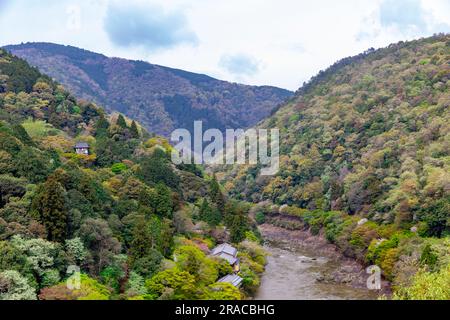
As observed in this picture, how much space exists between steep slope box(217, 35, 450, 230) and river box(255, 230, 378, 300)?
8.87 m

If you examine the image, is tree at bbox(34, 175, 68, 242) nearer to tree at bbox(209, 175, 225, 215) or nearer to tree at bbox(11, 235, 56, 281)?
tree at bbox(11, 235, 56, 281)

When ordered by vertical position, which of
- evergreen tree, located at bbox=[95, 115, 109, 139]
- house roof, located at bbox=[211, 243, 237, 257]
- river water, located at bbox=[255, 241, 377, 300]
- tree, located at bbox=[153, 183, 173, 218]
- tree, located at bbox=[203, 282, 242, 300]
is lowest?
river water, located at bbox=[255, 241, 377, 300]

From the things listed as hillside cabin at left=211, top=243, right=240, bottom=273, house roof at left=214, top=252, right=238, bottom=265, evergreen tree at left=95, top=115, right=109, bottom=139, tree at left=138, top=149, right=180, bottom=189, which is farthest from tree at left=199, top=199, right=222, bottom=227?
evergreen tree at left=95, top=115, right=109, bottom=139

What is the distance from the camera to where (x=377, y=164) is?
73500 millimetres

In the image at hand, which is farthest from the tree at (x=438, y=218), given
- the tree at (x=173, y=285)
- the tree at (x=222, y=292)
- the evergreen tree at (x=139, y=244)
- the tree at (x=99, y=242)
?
the tree at (x=99, y=242)

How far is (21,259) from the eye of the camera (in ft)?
98.5

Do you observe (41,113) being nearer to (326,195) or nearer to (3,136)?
(3,136)

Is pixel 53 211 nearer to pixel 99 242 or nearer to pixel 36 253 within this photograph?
pixel 99 242

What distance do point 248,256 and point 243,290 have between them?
27.9 ft

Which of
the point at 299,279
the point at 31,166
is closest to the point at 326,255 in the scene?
the point at 299,279

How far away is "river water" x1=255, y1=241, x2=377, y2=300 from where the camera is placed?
4550cm

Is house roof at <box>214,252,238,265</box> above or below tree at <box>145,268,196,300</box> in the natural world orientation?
→ below

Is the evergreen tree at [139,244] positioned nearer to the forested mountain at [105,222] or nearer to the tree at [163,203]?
the forested mountain at [105,222]
